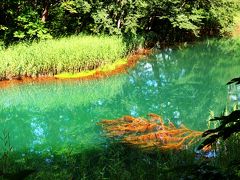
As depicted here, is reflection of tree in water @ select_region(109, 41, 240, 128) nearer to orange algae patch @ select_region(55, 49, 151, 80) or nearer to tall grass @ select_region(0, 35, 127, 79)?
orange algae patch @ select_region(55, 49, 151, 80)

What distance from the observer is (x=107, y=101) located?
12305 mm

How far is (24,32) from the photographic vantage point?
52.2ft

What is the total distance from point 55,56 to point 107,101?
3.27 metres

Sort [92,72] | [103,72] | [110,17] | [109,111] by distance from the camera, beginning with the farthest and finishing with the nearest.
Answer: [110,17] < [103,72] < [92,72] < [109,111]

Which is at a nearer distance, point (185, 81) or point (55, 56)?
point (55, 56)

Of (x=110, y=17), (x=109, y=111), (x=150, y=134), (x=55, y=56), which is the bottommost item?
(x=109, y=111)

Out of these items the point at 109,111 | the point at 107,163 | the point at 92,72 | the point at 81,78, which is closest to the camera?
the point at 107,163

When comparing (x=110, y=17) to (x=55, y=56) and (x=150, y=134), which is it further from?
(x=150, y=134)

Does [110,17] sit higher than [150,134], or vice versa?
[110,17]

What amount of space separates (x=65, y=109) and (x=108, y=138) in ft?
11.5

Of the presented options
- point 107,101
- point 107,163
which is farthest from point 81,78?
point 107,163

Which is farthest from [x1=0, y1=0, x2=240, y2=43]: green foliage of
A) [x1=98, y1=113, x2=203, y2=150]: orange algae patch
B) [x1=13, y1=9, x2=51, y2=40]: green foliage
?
[x1=98, y1=113, x2=203, y2=150]: orange algae patch

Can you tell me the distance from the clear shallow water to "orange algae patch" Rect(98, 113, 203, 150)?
0.48 metres

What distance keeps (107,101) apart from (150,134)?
4.42 meters
